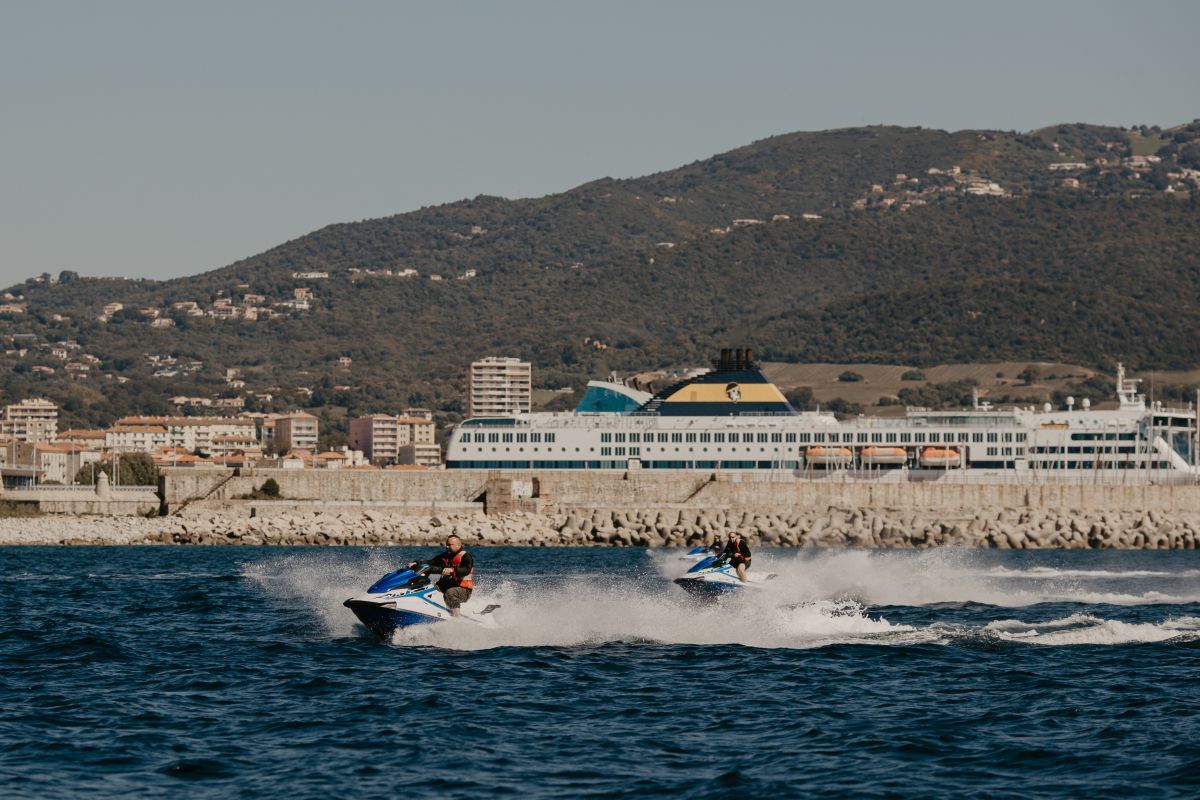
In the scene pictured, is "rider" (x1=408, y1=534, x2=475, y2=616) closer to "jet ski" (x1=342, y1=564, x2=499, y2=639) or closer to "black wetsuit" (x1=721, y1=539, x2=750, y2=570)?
"jet ski" (x1=342, y1=564, x2=499, y2=639)

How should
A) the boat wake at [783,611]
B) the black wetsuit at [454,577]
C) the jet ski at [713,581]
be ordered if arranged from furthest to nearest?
the jet ski at [713,581] → the boat wake at [783,611] → the black wetsuit at [454,577]

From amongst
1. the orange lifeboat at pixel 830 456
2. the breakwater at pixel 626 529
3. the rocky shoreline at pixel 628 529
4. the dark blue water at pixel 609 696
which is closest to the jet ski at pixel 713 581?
the dark blue water at pixel 609 696

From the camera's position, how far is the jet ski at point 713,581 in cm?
3566

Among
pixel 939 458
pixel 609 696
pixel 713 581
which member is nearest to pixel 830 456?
pixel 939 458

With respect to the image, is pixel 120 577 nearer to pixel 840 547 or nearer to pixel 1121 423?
pixel 840 547

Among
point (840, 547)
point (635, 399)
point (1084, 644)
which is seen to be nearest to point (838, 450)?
point (635, 399)

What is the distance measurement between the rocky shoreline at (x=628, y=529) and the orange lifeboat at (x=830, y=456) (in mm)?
24496

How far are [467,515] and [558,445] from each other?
2802cm

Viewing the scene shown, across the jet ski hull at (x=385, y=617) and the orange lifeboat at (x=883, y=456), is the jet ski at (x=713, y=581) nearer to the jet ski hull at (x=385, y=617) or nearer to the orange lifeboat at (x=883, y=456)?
the jet ski hull at (x=385, y=617)

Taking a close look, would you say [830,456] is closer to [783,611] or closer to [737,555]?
[737,555]

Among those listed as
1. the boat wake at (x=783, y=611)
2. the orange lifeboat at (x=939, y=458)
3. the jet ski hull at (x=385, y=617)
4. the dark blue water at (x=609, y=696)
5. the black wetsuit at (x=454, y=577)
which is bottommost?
the dark blue water at (x=609, y=696)

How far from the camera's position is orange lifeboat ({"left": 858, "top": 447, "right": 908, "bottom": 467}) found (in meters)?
109

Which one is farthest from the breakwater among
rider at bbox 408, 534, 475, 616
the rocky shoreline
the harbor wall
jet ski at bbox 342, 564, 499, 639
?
rider at bbox 408, 534, 475, 616

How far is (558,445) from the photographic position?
11225cm
